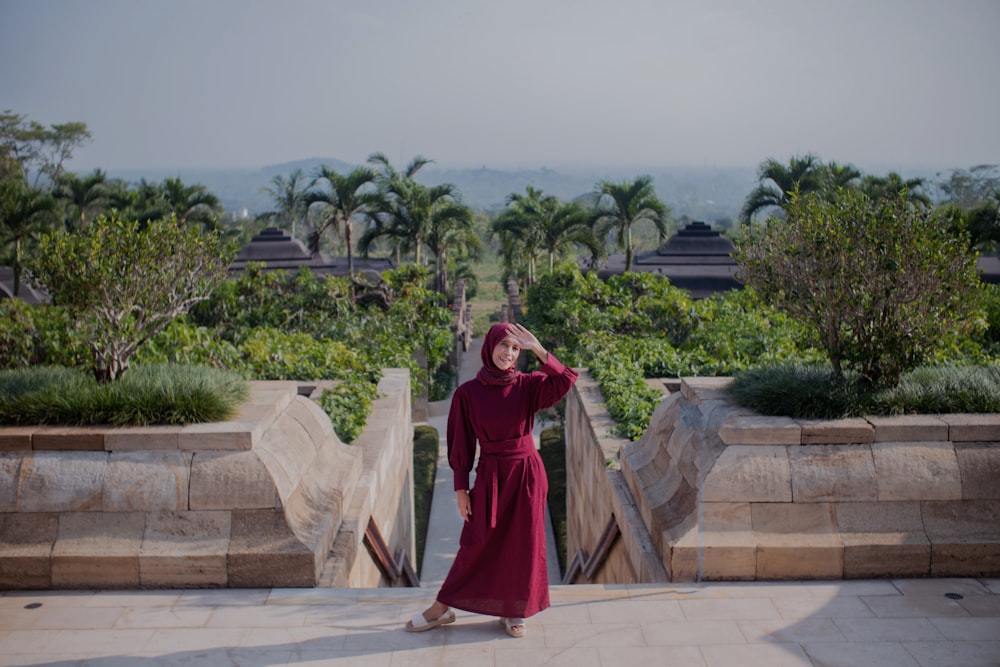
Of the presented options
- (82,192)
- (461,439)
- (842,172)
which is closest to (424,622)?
(461,439)

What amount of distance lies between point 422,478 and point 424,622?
8.32m

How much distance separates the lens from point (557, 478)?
476 inches

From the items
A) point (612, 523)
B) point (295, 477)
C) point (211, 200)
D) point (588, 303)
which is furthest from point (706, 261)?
point (295, 477)

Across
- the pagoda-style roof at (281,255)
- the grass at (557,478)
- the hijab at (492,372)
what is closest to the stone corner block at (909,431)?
the hijab at (492,372)

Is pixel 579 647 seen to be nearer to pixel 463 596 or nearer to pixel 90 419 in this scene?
pixel 463 596

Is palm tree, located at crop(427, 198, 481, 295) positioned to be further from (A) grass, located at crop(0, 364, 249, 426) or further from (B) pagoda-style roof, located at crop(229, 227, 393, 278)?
(A) grass, located at crop(0, 364, 249, 426)

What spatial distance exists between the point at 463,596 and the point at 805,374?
2.80m

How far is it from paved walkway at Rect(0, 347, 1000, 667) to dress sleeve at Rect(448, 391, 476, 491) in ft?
2.58

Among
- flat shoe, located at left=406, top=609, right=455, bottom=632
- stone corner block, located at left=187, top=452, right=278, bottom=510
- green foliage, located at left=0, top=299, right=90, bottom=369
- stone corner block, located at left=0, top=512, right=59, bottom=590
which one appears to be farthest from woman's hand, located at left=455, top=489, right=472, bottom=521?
green foliage, located at left=0, top=299, right=90, bottom=369

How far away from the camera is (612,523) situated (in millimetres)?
6109

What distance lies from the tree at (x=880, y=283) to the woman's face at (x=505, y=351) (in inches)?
102

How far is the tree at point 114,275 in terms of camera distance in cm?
580

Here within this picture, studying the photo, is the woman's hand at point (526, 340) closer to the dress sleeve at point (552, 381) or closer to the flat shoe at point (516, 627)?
the dress sleeve at point (552, 381)

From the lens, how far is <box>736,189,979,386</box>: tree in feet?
17.3
